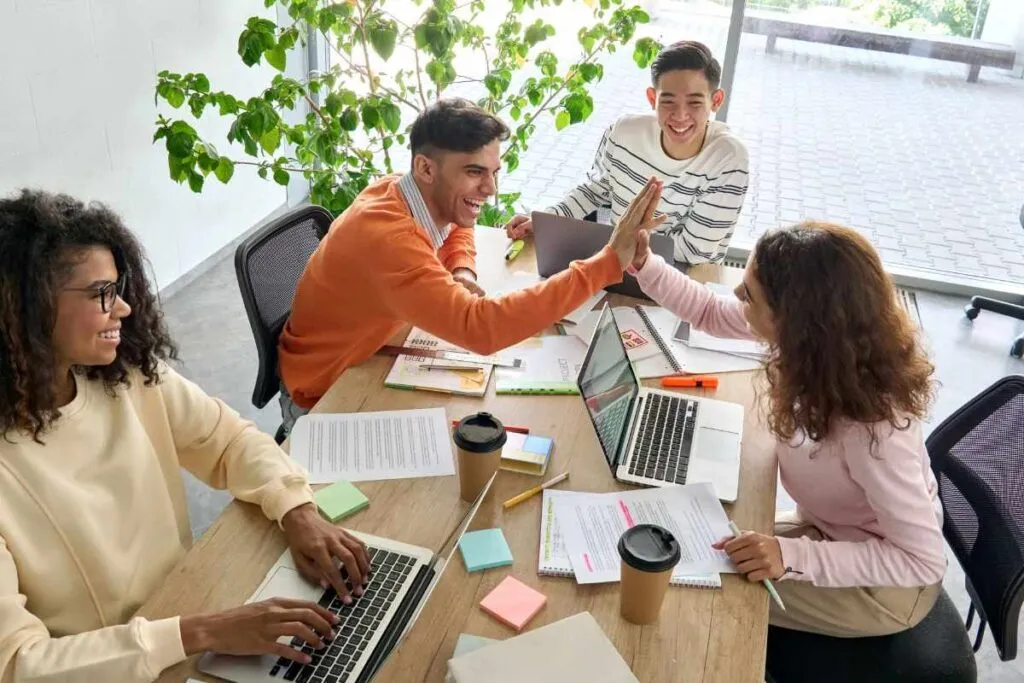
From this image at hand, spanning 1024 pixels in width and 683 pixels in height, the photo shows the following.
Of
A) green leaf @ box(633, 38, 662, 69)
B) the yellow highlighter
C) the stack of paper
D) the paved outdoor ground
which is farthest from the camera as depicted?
the paved outdoor ground

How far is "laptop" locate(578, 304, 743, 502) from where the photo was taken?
1.56m

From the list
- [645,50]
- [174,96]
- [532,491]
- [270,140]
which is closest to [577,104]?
[645,50]

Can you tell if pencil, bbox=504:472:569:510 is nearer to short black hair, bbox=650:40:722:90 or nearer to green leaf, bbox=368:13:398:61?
short black hair, bbox=650:40:722:90

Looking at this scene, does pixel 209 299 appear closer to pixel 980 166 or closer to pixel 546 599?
pixel 546 599

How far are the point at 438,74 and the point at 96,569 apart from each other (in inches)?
90.0

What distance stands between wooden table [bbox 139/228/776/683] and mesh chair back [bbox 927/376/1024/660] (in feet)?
1.21

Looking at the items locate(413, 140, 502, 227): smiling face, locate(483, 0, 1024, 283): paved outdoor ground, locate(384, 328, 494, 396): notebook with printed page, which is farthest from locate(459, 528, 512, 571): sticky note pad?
locate(483, 0, 1024, 283): paved outdoor ground

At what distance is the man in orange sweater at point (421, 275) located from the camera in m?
1.81

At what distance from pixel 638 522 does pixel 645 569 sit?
0.27 metres

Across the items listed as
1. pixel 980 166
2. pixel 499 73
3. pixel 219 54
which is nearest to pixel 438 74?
pixel 499 73

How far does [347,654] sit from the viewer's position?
1180mm

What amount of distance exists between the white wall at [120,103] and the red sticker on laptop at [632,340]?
6.72 ft

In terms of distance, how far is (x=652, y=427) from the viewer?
5.51ft

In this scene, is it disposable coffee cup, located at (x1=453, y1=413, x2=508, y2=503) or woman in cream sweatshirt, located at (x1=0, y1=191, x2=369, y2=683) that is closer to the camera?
woman in cream sweatshirt, located at (x1=0, y1=191, x2=369, y2=683)
